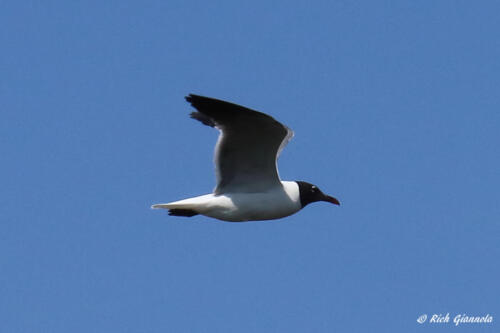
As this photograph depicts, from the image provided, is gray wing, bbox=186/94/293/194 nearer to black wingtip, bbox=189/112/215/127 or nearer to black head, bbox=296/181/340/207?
black wingtip, bbox=189/112/215/127

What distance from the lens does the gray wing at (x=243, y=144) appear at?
36.3ft

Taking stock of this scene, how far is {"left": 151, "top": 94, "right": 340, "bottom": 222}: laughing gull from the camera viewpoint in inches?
446

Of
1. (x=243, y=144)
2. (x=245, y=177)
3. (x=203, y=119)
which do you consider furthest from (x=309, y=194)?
(x=203, y=119)

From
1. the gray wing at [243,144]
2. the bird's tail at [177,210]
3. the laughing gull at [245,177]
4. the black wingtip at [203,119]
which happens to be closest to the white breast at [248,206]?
the laughing gull at [245,177]

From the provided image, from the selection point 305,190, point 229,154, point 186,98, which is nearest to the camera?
point 186,98

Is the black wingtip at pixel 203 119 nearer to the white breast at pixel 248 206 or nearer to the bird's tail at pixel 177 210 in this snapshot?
the white breast at pixel 248 206

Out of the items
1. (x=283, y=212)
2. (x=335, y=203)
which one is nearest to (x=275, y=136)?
(x=283, y=212)

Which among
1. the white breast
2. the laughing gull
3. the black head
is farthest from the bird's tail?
the black head

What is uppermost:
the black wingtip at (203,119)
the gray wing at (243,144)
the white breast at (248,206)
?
the black wingtip at (203,119)

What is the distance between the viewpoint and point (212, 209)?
1185cm

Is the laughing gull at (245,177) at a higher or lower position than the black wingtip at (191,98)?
lower

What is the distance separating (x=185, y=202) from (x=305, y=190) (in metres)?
1.81

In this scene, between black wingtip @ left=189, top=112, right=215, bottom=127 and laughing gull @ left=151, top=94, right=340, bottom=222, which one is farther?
black wingtip @ left=189, top=112, right=215, bottom=127

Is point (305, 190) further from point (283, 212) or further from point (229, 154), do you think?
point (229, 154)
